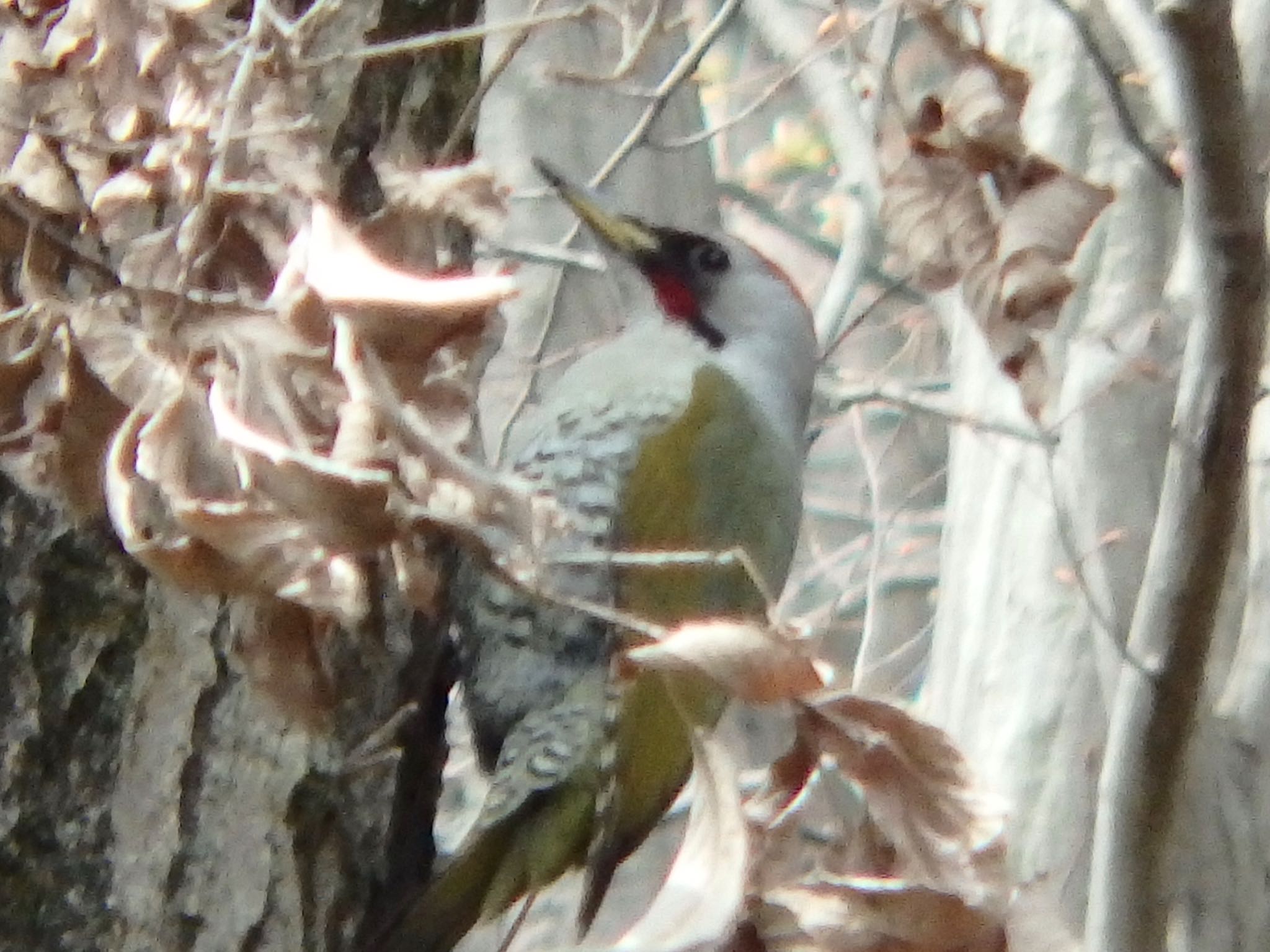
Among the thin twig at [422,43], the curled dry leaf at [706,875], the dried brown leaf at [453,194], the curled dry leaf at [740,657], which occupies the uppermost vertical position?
the thin twig at [422,43]

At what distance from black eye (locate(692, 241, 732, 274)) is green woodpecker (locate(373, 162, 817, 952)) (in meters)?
0.17

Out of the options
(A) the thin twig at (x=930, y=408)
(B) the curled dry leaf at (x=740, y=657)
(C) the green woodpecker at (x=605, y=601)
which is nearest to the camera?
(B) the curled dry leaf at (x=740, y=657)

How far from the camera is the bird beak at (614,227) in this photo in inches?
83.0

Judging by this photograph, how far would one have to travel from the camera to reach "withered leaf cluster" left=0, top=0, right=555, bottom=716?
0.92m

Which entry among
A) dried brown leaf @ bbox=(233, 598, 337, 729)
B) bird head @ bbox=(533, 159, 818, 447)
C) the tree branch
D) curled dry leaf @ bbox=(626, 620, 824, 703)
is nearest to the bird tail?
dried brown leaf @ bbox=(233, 598, 337, 729)

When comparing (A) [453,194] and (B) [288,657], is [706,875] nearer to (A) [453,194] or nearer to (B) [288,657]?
(B) [288,657]

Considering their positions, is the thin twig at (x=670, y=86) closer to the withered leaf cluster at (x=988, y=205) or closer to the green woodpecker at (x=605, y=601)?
the green woodpecker at (x=605, y=601)

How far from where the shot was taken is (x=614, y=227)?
7.34ft

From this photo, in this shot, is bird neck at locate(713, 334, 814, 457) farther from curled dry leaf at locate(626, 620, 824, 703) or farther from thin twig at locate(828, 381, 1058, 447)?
curled dry leaf at locate(626, 620, 824, 703)

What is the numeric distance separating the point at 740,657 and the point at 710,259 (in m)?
1.52

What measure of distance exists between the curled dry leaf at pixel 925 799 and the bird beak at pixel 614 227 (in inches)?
46.6

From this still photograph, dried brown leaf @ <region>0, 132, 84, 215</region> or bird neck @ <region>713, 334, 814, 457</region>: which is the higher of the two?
dried brown leaf @ <region>0, 132, 84, 215</region>

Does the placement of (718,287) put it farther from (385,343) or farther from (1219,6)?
(385,343)

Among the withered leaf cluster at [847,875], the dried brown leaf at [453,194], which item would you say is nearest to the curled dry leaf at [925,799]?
the withered leaf cluster at [847,875]
